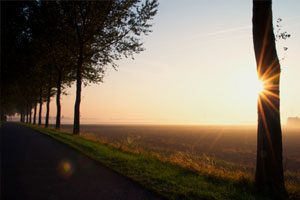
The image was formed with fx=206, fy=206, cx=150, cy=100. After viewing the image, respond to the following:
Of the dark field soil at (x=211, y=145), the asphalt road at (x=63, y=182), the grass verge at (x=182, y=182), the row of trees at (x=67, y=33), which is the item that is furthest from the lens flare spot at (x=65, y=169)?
the row of trees at (x=67, y=33)

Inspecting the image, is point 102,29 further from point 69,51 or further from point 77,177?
point 77,177

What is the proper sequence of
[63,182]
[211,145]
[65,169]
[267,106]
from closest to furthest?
[63,182], [267,106], [65,169], [211,145]

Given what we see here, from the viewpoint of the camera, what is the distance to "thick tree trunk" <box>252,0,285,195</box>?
18.1 ft

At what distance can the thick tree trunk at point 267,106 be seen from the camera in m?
5.52

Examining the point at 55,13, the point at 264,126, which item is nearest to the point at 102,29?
the point at 55,13

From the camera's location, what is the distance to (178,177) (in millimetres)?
6461

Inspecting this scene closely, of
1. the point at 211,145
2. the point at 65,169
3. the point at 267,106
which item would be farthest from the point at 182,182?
the point at 211,145

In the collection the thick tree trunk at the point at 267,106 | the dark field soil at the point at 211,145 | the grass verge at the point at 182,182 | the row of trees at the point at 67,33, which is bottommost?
the dark field soil at the point at 211,145

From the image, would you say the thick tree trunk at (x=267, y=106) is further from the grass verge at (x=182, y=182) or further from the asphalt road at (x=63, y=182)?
the asphalt road at (x=63, y=182)

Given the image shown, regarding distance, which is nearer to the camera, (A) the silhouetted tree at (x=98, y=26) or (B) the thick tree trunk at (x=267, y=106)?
(B) the thick tree trunk at (x=267, y=106)

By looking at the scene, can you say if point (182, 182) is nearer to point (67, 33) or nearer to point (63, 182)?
point (63, 182)

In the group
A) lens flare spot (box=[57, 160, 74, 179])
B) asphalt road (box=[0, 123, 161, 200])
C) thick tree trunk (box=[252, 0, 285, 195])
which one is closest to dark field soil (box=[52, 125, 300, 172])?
thick tree trunk (box=[252, 0, 285, 195])

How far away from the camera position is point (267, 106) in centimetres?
579

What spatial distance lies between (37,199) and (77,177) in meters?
1.64
